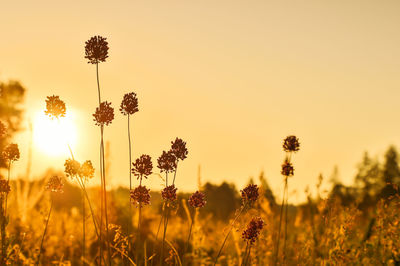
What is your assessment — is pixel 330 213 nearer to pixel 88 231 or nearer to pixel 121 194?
pixel 88 231

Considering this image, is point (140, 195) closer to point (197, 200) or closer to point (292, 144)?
point (197, 200)

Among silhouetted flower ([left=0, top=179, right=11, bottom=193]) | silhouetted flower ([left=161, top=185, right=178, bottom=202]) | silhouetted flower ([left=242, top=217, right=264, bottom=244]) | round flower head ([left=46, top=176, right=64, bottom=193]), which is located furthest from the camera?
round flower head ([left=46, top=176, right=64, bottom=193])

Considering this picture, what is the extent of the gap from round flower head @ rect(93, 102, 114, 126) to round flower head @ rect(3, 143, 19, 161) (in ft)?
2.81

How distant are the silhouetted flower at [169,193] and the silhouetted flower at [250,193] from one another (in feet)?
1.84

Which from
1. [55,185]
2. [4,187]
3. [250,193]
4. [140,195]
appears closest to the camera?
[250,193]

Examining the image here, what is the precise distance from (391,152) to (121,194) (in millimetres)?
72843

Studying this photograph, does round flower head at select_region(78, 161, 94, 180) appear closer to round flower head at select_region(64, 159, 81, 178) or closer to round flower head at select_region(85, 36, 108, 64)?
round flower head at select_region(64, 159, 81, 178)

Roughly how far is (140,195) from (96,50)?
1287 millimetres

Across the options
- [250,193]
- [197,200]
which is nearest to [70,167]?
[197,200]

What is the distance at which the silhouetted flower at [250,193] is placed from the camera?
320cm

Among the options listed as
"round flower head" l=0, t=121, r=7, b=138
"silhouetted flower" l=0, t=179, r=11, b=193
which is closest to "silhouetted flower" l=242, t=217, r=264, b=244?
"silhouetted flower" l=0, t=179, r=11, b=193

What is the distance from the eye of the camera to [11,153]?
→ 143 inches

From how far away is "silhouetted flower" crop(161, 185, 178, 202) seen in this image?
335cm

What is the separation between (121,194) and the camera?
9.62m
